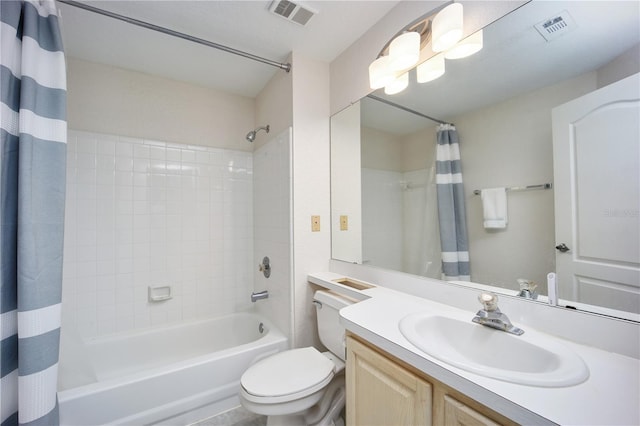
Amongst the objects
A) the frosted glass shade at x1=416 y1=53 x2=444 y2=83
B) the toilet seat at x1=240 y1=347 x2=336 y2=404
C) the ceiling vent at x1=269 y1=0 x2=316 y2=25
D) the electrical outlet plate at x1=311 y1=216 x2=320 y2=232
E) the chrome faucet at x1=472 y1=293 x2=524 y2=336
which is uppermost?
the ceiling vent at x1=269 y1=0 x2=316 y2=25

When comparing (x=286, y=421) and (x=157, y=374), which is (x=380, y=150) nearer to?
(x=286, y=421)

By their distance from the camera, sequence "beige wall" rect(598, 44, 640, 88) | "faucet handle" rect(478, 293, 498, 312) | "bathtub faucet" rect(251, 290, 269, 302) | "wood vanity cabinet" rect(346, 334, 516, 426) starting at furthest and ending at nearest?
1. "bathtub faucet" rect(251, 290, 269, 302)
2. "faucet handle" rect(478, 293, 498, 312)
3. "beige wall" rect(598, 44, 640, 88)
4. "wood vanity cabinet" rect(346, 334, 516, 426)

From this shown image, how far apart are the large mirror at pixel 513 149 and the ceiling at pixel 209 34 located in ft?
1.48

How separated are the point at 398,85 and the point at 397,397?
145cm

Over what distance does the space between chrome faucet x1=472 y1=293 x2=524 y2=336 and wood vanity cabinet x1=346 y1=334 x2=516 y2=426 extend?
1.03 feet

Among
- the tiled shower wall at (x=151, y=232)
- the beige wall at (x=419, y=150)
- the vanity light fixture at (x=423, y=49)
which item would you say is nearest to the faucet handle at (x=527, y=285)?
the beige wall at (x=419, y=150)

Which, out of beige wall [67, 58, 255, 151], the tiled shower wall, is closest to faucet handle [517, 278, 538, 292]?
the tiled shower wall

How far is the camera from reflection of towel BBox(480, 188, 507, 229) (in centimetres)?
104

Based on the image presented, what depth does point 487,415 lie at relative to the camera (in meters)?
0.58

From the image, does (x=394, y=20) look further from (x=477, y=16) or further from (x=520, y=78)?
(x=520, y=78)

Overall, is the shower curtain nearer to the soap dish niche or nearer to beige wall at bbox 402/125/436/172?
the soap dish niche

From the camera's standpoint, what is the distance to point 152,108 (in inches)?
78.0

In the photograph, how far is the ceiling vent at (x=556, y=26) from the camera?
86cm

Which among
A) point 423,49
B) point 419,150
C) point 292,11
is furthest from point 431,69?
point 292,11
